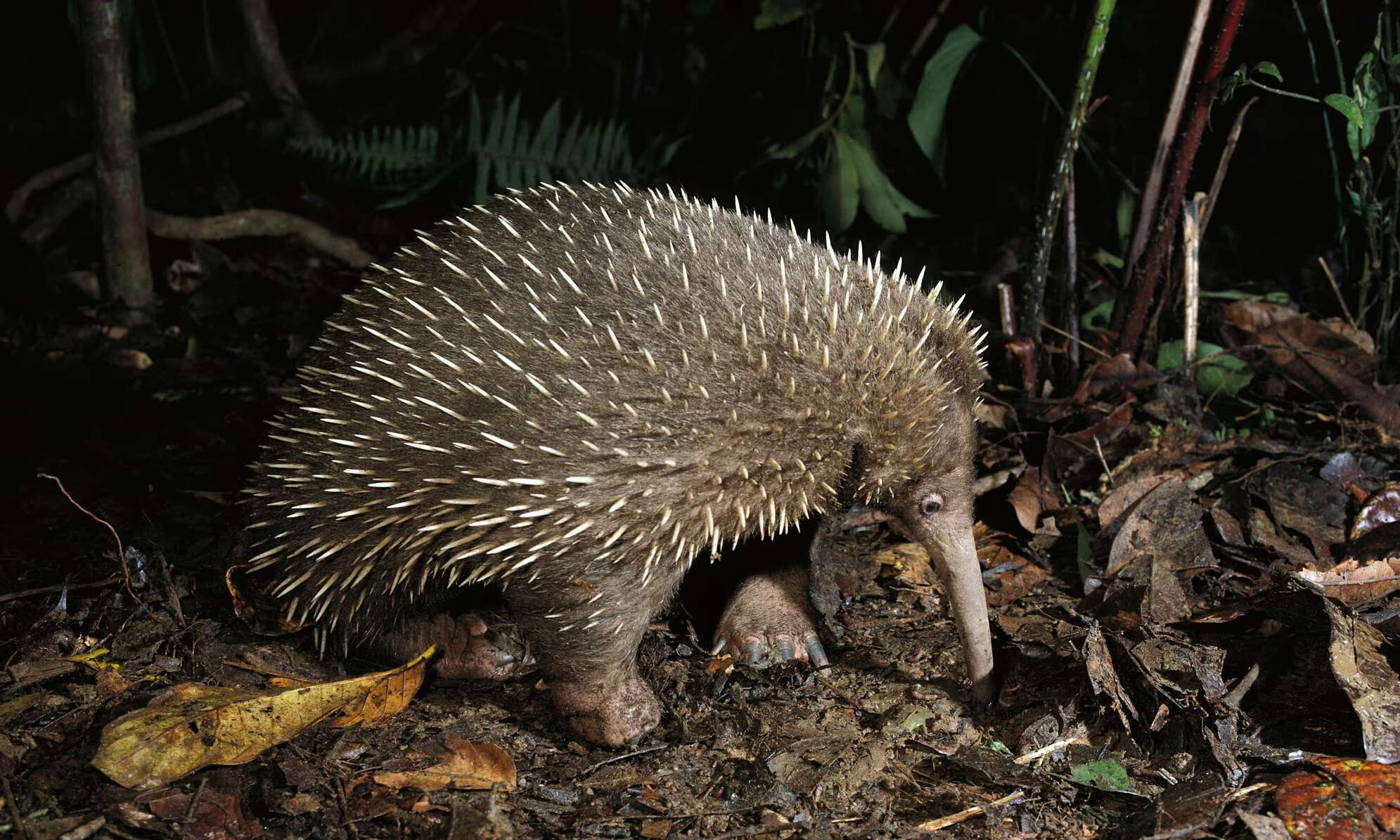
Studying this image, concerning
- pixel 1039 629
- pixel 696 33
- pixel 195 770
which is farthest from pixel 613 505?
pixel 696 33

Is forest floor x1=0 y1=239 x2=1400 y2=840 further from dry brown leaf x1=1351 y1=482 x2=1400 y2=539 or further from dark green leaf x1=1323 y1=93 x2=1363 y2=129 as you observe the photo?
dark green leaf x1=1323 y1=93 x2=1363 y2=129

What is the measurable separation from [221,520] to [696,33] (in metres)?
4.29

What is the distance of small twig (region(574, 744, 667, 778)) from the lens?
3.34 metres

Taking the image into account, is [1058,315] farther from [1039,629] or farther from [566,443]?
[566,443]

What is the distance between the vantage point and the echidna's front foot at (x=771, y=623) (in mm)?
3904

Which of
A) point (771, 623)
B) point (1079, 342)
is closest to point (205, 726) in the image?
point (771, 623)

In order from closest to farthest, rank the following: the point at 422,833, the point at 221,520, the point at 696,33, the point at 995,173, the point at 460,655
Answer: the point at 422,833
the point at 460,655
the point at 221,520
the point at 995,173
the point at 696,33

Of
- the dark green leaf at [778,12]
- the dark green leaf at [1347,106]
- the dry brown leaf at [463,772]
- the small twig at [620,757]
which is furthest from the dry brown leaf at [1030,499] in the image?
the dark green leaf at [778,12]

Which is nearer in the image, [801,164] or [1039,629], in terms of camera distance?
[1039,629]

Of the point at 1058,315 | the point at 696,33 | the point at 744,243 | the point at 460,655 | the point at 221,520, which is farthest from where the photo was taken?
the point at 696,33

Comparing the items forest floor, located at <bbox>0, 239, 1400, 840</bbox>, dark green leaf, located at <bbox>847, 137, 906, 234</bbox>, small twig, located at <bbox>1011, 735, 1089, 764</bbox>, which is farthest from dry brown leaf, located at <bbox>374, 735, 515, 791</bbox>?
dark green leaf, located at <bbox>847, 137, 906, 234</bbox>

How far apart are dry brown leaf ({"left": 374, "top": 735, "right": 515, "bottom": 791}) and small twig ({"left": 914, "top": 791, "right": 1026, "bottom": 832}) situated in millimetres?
1126

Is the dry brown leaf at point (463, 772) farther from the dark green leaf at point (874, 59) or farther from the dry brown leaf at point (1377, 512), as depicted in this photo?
the dark green leaf at point (874, 59)

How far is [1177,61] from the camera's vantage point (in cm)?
450
